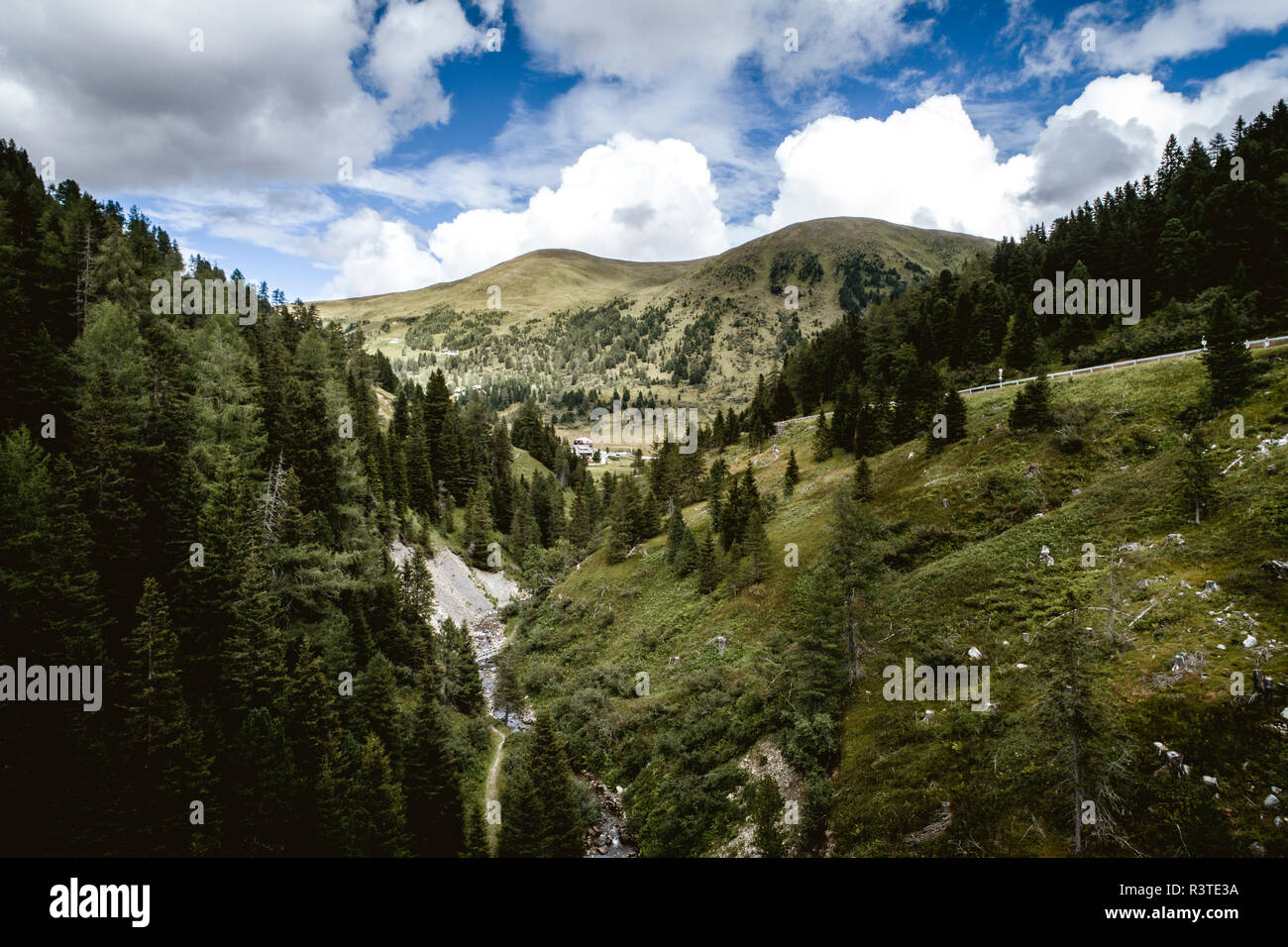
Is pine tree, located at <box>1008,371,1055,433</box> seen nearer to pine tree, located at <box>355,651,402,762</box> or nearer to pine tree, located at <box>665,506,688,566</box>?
pine tree, located at <box>665,506,688,566</box>

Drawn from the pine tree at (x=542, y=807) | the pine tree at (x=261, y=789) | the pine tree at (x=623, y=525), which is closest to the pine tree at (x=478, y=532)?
the pine tree at (x=623, y=525)

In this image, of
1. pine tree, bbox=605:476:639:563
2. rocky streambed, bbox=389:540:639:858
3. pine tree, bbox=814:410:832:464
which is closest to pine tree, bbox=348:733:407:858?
rocky streambed, bbox=389:540:639:858

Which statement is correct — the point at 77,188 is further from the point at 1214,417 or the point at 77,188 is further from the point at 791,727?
the point at 1214,417

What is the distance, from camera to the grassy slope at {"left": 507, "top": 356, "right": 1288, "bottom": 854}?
21.4m

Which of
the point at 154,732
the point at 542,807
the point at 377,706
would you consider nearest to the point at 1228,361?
the point at 542,807

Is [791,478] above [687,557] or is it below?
above

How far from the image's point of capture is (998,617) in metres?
31.5

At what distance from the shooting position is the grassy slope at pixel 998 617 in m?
21.4

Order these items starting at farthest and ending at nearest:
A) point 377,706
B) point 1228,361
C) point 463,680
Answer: point 463,680, point 1228,361, point 377,706

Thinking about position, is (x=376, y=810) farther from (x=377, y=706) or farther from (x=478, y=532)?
(x=478, y=532)

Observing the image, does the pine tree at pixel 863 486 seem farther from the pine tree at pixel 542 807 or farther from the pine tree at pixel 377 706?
the pine tree at pixel 377 706

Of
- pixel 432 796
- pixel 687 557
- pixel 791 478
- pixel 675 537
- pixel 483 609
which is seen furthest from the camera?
pixel 483 609
